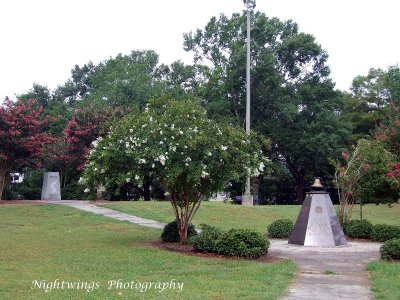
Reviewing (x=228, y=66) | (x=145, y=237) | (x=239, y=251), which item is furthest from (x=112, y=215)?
(x=228, y=66)

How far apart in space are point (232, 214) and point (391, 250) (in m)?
11.8

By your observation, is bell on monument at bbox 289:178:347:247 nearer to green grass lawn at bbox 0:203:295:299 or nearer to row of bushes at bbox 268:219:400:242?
row of bushes at bbox 268:219:400:242

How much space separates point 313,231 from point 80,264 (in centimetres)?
688

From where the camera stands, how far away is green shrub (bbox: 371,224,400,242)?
16.5 meters

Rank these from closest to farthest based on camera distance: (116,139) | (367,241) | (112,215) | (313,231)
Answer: (116,139) → (313,231) → (367,241) → (112,215)

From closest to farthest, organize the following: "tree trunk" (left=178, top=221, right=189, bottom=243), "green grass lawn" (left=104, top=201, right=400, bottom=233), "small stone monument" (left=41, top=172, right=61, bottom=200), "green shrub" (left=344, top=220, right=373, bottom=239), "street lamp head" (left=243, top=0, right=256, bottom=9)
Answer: "tree trunk" (left=178, top=221, right=189, bottom=243) → "green shrub" (left=344, top=220, right=373, bottom=239) → "green grass lawn" (left=104, top=201, right=400, bottom=233) → "street lamp head" (left=243, top=0, right=256, bottom=9) → "small stone monument" (left=41, top=172, right=61, bottom=200)

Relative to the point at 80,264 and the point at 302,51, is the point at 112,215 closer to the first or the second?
the point at 80,264

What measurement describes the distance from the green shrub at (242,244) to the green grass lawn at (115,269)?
0.46 metres

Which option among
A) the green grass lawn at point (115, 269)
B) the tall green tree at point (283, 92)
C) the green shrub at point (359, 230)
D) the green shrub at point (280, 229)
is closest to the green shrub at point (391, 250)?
the green grass lawn at point (115, 269)

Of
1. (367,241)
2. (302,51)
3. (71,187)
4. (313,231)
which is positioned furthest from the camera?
(302,51)

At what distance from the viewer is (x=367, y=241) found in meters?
17.1

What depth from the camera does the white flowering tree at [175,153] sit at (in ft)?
41.5

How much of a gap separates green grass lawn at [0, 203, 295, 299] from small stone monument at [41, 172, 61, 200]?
12976 mm

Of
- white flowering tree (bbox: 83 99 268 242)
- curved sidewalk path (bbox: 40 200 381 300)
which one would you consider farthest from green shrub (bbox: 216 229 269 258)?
white flowering tree (bbox: 83 99 268 242)
